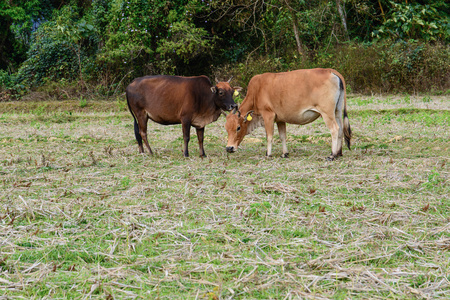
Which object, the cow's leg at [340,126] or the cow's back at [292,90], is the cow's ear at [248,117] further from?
the cow's leg at [340,126]

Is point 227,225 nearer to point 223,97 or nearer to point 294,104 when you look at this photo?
point 294,104

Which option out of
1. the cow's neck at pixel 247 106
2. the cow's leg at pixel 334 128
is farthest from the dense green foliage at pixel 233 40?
the cow's leg at pixel 334 128

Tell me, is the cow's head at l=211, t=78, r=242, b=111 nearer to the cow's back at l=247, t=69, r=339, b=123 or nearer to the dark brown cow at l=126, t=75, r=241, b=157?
the dark brown cow at l=126, t=75, r=241, b=157

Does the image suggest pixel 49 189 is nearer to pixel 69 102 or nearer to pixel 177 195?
pixel 177 195

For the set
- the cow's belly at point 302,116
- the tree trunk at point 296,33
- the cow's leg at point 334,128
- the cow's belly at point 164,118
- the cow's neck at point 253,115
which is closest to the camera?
A: the cow's leg at point 334,128

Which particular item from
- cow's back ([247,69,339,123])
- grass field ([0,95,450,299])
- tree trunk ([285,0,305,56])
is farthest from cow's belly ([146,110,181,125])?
tree trunk ([285,0,305,56])

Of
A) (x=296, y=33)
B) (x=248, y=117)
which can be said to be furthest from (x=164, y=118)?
(x=296, y=33)

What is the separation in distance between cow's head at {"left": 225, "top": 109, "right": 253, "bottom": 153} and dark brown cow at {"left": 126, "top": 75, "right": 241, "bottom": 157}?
182 millimetres

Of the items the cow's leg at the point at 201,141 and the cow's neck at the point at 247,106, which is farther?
the cow's neck at the point at 247,106

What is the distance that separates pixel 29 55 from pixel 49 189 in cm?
1769

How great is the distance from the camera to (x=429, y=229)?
13.9 ft

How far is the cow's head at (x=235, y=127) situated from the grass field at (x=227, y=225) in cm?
32

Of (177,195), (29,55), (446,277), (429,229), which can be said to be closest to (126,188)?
(177,195)

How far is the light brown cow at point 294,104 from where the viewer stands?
789cm
